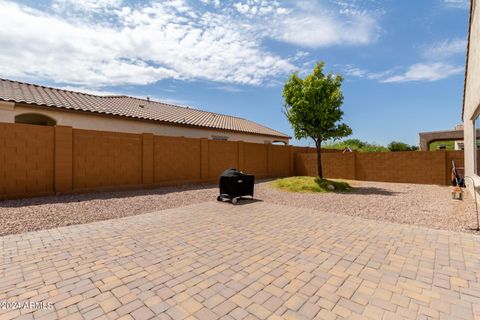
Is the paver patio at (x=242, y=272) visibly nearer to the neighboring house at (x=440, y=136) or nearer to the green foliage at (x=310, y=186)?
the green foliage at (x=310, y=186)

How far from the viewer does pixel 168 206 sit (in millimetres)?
7680

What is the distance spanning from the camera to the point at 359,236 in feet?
16.0

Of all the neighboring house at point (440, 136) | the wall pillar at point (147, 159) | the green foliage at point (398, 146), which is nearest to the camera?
the wall pillar at point (147, 159)

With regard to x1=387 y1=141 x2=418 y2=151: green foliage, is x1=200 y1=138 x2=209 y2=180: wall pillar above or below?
below

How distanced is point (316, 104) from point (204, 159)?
6494mm

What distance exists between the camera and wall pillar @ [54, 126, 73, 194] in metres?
8.66

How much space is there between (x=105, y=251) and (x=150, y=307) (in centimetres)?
196

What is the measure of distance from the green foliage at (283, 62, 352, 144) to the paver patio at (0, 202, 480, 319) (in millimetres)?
7938

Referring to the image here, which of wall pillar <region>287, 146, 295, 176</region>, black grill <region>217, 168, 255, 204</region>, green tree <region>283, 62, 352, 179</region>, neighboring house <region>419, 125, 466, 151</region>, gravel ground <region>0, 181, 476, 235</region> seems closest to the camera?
gravel ground <region>0, 181, 476, 235</region>

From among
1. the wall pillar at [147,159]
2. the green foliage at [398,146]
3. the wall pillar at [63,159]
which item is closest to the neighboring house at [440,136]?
the green foliage at [398,146]

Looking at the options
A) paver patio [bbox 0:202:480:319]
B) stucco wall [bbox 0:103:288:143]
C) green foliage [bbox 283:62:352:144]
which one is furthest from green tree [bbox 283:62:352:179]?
paver patio [bbox 0:202:480:319]

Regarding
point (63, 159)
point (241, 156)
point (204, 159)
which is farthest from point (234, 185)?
point (241, 156)

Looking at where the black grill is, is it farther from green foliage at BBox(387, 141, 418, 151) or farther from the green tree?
green foliage at BBox(387, 141, 418, 151)

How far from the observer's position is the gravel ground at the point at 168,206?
18.9 feet
